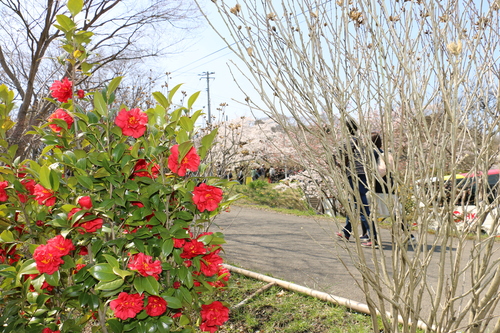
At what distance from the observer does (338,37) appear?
1632mm

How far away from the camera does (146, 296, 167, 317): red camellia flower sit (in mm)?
1676

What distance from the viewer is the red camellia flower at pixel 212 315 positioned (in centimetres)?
191

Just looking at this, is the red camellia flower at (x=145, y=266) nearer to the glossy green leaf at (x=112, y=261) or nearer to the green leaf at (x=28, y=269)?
the glossy green leaf at (x=112, y=261)

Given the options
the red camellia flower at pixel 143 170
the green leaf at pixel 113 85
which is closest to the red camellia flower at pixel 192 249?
the red camellia flower at pixel 143 170

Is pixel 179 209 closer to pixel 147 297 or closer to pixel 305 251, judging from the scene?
pixel 147 297

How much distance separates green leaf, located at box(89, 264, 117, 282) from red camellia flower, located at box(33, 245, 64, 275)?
218 mm

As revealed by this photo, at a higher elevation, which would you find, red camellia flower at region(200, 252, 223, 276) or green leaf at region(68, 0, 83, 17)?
green leaf at region(68, 0, 83, 17)

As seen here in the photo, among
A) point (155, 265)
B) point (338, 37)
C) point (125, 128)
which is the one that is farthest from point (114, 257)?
point (338, 37)

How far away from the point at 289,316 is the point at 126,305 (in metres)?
1.64

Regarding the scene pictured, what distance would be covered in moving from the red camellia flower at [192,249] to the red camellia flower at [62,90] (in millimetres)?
1175

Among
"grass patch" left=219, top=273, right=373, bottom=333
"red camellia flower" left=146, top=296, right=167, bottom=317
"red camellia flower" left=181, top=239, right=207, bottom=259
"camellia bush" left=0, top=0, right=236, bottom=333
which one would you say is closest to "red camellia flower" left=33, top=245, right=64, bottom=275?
"camellia bush" left=0, top=0, right=236, bottom=333

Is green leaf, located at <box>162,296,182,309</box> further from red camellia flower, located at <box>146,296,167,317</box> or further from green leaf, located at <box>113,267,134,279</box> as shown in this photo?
green leaf, located at <box>113,267,134,279</box>

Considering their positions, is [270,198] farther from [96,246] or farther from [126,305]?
[126,305]

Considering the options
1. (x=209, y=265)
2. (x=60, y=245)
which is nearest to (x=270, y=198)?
(x=209, y=265)
